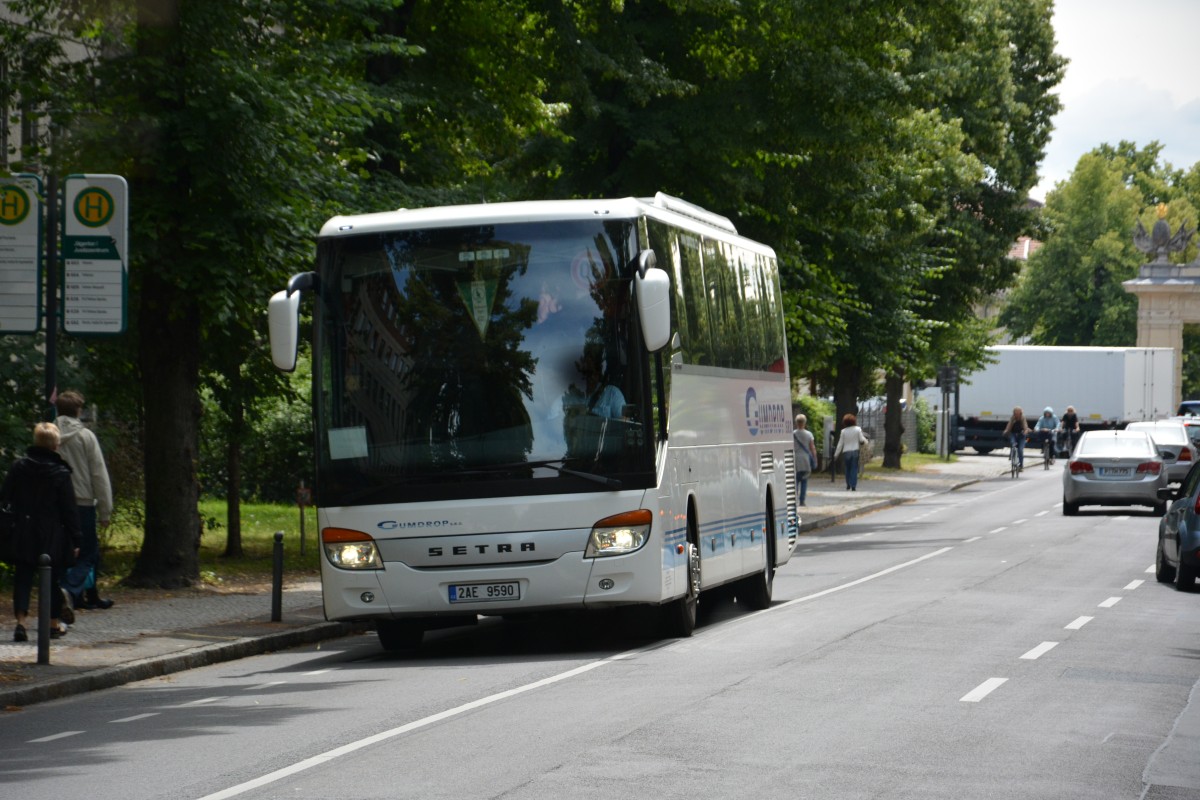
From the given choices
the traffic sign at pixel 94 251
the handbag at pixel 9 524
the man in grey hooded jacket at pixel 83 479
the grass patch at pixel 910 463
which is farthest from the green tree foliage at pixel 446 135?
the grass patch at pixel 910 463

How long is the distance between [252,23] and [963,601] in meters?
9.25

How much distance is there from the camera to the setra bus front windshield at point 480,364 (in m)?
14.1

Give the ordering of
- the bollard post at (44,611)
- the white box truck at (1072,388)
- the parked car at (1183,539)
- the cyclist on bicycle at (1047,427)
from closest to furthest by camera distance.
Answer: the bollard post at (44,611), the parked car at (1183,539), the cyclist on bicycle at (1047,427), the white box truck at (1072,388)

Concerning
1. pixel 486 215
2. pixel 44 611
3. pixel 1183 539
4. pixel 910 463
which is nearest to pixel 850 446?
pixel 910 463

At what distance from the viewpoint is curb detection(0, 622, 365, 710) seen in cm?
1238

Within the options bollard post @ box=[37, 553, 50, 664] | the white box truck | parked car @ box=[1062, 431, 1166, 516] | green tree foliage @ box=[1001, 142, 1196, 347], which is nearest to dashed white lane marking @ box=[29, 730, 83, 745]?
bollard post @ box=[37, 553, 50, 664]

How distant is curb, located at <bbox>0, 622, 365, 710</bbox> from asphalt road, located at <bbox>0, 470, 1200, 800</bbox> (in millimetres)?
157

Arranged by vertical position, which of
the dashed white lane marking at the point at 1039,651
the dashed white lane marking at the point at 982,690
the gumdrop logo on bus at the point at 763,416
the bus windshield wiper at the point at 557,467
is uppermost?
the gumdrop logo on bus at the point at 763,416

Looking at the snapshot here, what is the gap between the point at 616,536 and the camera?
14.2m

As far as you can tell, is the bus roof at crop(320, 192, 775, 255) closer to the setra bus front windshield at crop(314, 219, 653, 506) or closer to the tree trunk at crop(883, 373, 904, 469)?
the setra bus front windshield at crop(314, 219, 653, 506)

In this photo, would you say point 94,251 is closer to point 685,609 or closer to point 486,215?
point 486,215

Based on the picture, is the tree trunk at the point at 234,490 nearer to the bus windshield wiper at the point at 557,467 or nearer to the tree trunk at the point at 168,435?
the tree trunk at the point at 168,435

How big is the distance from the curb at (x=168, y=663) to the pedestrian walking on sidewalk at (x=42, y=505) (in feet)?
3.83

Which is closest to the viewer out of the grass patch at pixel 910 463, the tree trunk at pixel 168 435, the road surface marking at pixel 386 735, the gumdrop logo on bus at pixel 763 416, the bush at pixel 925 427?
the road surface marking at pixel 386 735
